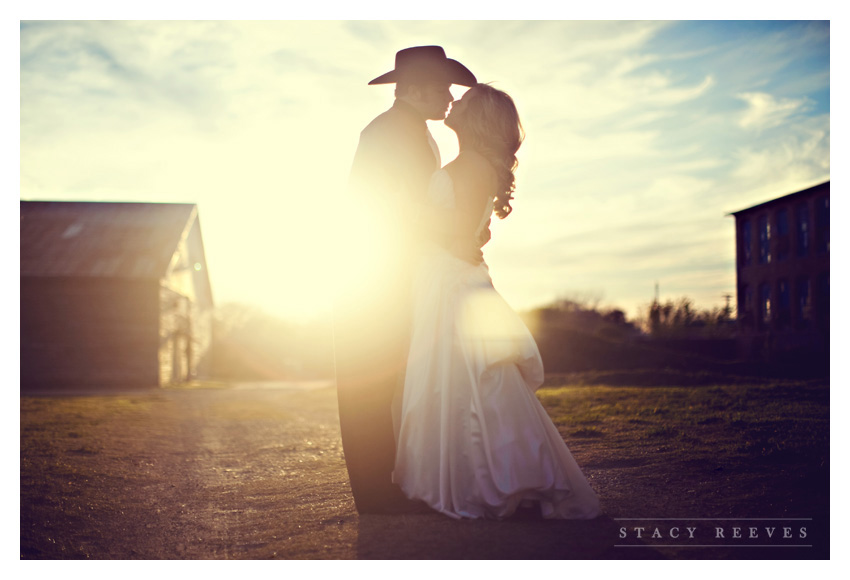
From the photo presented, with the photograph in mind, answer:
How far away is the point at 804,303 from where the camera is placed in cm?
529

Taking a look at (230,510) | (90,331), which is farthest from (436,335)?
(90,331)

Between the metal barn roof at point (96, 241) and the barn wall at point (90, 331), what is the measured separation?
34cm

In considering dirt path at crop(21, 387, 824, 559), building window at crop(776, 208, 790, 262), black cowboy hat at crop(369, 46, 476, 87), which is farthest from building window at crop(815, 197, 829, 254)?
black cowboy hat at crop(369, 46, 476, 87)

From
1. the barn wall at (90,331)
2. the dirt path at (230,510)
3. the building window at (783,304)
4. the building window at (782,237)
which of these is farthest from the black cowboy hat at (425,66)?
the barn wall at (90,331)

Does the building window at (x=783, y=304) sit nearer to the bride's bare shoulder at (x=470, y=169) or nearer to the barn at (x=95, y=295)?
the bride's bare shoulder at (x=470, y=169)

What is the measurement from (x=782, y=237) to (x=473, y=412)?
3598mm

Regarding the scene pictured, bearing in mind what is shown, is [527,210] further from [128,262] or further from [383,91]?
[128,262]

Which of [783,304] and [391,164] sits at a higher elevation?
[391,164]

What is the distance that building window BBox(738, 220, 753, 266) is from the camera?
5457mm

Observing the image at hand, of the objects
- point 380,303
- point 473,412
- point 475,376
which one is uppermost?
point 380,303

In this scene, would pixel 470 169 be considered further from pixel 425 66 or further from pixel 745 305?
pixel 745 305

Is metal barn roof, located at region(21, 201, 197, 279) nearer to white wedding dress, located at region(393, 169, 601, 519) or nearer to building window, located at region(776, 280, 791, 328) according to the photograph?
building window, located at region(776, 280, 791, 328)

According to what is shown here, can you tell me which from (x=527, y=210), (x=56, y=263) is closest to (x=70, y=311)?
(x=56, y=263)

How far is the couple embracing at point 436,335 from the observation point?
125 inches
